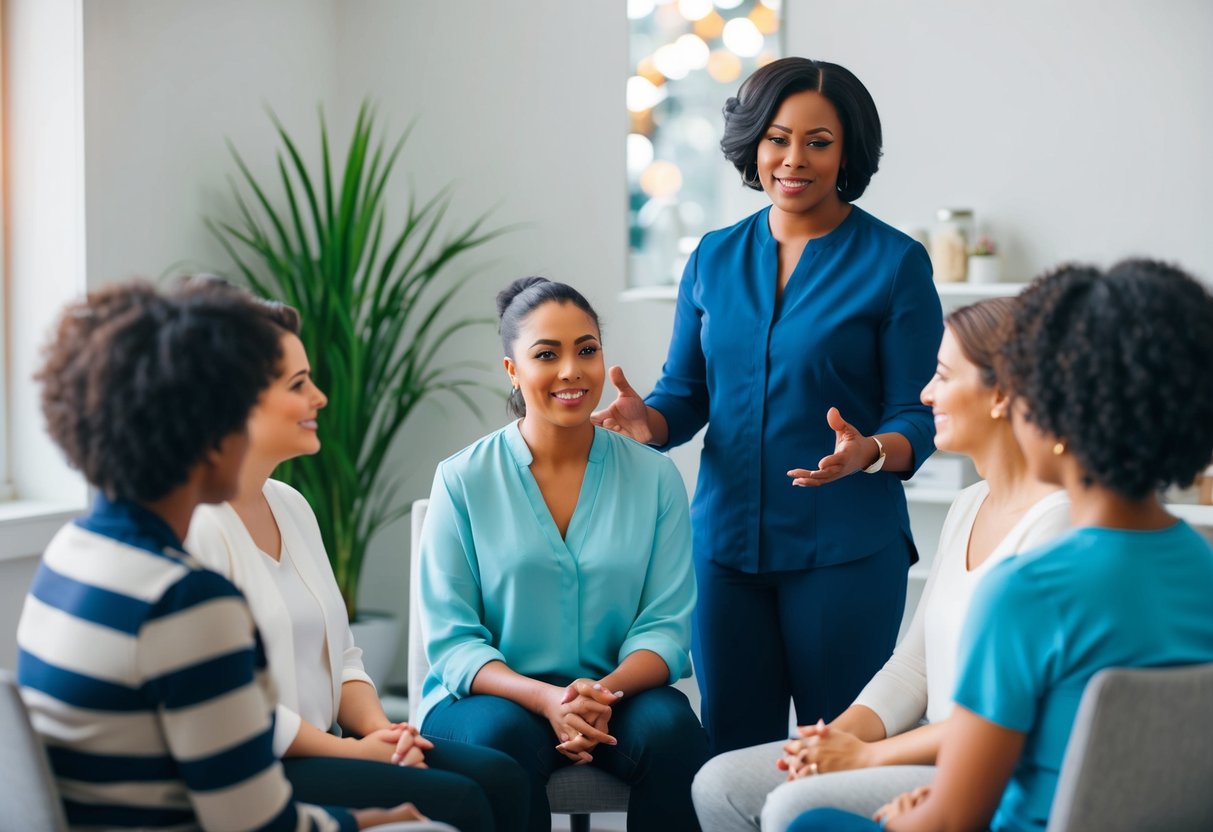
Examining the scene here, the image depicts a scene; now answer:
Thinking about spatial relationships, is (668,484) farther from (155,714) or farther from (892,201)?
(892,201)

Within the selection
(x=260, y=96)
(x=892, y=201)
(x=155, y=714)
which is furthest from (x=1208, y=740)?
(x=260, y=96)

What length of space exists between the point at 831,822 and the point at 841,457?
67 centimetres

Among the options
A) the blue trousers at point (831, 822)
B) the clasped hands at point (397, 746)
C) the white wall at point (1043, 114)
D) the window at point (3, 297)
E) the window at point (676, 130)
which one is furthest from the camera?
the window at point (676, 130)

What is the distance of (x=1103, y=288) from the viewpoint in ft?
4.15

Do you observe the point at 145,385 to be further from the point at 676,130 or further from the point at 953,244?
the point at 676,130

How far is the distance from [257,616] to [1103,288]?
1.12 m

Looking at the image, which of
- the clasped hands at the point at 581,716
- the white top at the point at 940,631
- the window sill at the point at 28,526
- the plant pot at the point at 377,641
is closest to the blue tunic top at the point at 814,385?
the white top at the point at 940,631

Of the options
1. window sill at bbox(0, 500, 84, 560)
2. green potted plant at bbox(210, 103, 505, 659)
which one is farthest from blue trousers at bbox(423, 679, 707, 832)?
green potted plant at bbox(210, 103, 505, 659)

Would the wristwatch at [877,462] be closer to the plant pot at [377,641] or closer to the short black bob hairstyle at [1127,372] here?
the short black bob hairstyle at [1127,372]

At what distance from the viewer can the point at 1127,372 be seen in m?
1.24

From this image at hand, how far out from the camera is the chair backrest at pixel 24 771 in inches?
45.6

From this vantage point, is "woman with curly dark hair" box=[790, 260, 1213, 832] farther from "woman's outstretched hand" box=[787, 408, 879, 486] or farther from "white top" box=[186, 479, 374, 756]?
"white top" box=[186, 479, 374, 756]

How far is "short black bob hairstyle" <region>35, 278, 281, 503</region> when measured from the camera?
119cm

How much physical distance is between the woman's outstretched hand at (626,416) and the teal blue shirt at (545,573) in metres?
0.10
